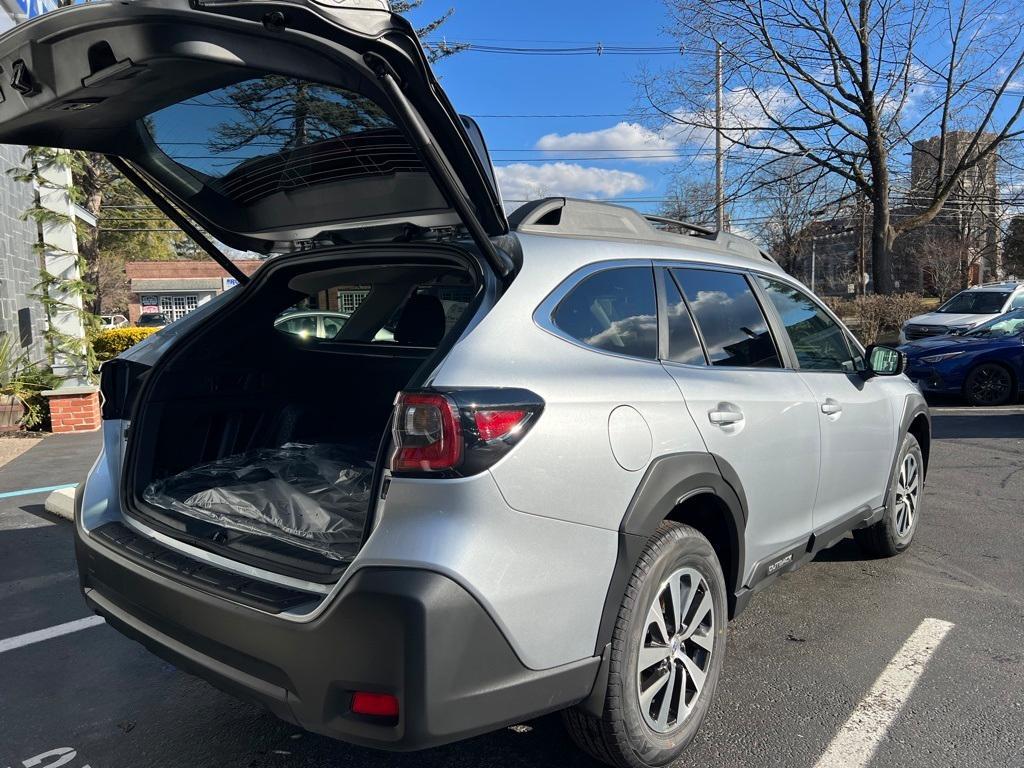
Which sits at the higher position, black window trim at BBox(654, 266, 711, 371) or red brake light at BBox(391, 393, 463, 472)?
black window trim at BBox(654, 266, 711, 371)

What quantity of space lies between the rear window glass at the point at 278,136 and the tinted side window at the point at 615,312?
0.71 metres

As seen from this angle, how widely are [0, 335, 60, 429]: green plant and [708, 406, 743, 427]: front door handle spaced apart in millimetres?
9125

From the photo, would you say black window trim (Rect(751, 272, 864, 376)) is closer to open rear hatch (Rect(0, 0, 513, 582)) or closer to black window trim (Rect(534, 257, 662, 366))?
black window trim (Rect(534, 257, 662, 366))

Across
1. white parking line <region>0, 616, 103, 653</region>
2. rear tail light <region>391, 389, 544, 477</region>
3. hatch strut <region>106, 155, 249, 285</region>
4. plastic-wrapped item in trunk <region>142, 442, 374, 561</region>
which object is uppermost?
hatch strut <region>106, 155, 249, 285</region>

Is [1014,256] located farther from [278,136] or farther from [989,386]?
[278,136]

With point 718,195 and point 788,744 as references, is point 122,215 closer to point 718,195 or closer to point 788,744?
point 718,195

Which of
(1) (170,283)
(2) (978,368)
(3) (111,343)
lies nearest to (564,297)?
(2) (978,368)

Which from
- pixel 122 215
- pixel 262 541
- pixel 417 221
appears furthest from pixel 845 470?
pixel 122 215

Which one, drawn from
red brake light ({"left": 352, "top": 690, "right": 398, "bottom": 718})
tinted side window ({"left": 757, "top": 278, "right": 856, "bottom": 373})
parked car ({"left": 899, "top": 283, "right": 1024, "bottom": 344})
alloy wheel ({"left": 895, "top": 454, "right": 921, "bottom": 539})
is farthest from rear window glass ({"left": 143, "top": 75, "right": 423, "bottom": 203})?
parked car ({"left": 899, "top": 283, "right": 1024, "bottom": 344})

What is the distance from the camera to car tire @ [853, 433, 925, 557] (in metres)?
4.37

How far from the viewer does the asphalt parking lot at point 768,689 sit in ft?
8.75

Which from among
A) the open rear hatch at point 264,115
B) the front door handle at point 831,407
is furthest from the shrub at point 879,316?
the open rear hatch at point 264,115

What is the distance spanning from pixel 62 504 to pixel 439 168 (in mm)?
4785

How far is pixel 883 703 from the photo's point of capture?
9.72 feet
